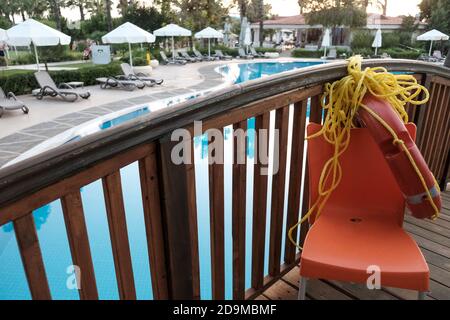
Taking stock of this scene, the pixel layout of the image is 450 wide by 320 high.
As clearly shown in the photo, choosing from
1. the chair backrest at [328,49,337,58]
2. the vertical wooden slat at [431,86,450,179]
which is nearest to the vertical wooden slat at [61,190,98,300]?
the vertical wooden slat at [431,86,450,179]

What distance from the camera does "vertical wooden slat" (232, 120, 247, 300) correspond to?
1465 mm

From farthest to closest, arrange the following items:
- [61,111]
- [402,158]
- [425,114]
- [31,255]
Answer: [61,111], [425,114], [402,158], [31,255]

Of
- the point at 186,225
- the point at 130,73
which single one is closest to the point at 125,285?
the point at 186,225

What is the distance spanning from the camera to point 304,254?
156 cm

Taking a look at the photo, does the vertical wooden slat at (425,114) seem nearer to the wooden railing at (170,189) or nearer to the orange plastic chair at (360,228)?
the wooden railing at (170,189)

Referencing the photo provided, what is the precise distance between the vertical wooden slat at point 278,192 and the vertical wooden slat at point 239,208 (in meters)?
0.24

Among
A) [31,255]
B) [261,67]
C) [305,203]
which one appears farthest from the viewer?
[261,67]

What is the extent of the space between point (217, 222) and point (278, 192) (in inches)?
17.8

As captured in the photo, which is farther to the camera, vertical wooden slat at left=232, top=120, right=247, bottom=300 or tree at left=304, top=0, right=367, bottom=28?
tree at left=304, top=0, right=367, bottom=28

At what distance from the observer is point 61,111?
8.91m

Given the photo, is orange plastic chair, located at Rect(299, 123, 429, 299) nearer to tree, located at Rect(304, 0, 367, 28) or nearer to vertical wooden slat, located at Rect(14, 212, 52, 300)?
vertical wooden slat, located at Rect(14, 212, 52, 300)

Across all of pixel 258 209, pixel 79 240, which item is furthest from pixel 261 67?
pixel 79 240

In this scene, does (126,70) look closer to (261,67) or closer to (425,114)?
(261,67)

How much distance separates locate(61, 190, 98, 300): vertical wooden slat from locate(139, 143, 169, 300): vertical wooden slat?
0.73ft
